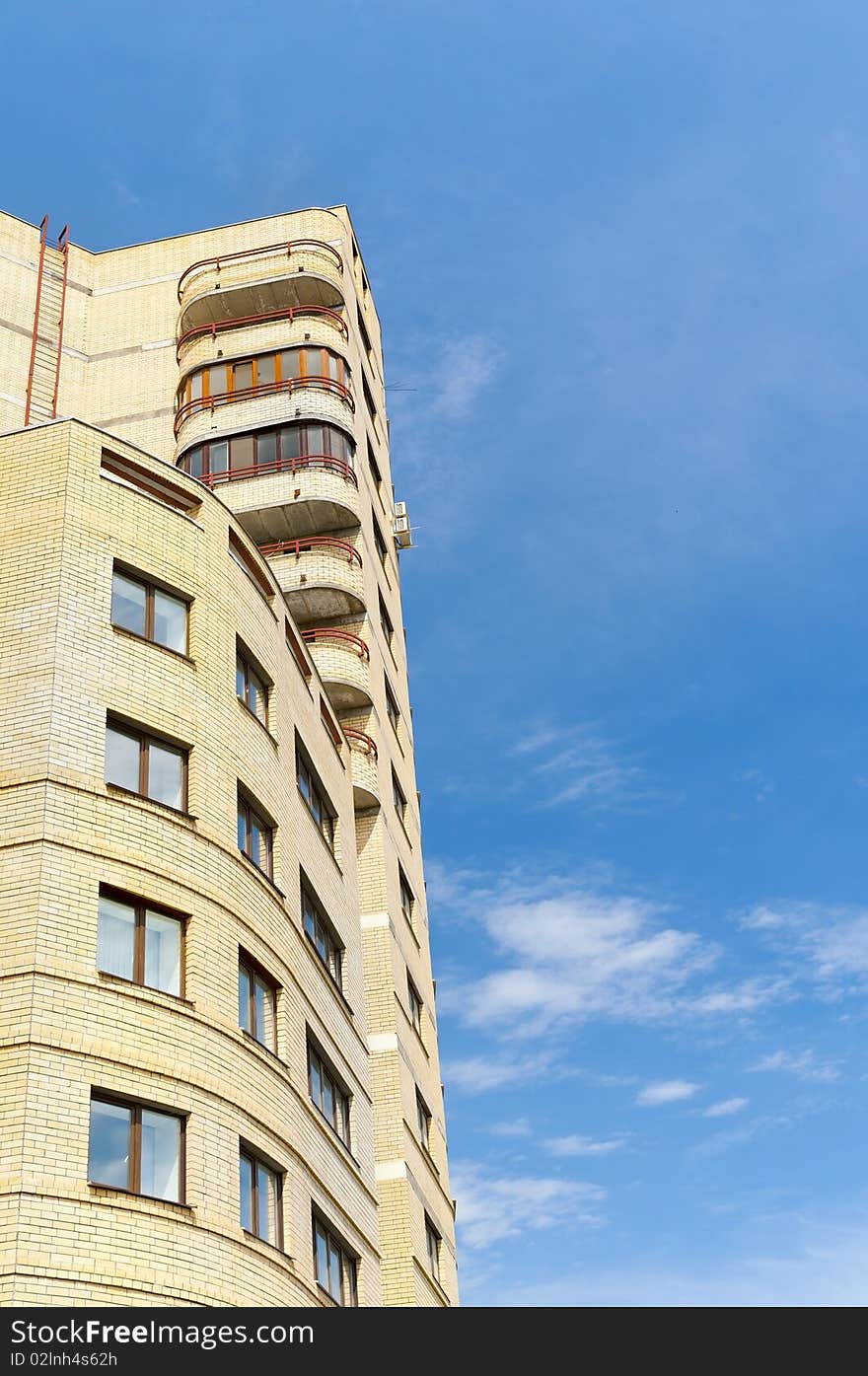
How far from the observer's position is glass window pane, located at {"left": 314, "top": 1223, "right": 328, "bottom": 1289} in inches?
1009

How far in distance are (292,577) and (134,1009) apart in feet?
70.9

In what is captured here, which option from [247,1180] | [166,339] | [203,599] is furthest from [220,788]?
[166,339]

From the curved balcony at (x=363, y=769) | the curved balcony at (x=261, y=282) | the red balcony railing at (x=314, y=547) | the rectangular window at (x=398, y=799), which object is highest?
the curved balcony at (x=261, y=282)

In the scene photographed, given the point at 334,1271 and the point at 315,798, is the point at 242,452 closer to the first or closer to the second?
the point at 315,798

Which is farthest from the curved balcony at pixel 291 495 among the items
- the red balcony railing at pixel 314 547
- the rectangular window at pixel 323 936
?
the rectangular window at pixel 323 936

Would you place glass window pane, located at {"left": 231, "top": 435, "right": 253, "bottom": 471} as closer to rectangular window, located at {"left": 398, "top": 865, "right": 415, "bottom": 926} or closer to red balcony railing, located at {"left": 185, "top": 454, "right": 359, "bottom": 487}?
red balcony railing, located at {"left": 185, "top": 454, "right": 359, "bottom": 487}

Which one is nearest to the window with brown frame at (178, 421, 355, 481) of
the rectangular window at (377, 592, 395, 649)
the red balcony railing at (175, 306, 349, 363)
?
A: the rectangular window at (377, 592, 395, 649)

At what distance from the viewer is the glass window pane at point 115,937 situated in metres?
21.7

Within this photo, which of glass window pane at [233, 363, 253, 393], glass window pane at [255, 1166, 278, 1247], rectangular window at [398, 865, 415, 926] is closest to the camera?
glass window pane at [255, 1166, 278, 1247]

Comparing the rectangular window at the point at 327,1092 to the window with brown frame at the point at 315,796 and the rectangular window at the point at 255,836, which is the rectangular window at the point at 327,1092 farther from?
the window with brown frame at the point at 315,796

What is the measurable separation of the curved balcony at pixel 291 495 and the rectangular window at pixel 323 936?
15191 mm

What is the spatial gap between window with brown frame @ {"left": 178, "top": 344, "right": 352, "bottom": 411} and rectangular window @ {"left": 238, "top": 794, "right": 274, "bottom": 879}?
2137 cm

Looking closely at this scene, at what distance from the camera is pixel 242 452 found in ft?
144
